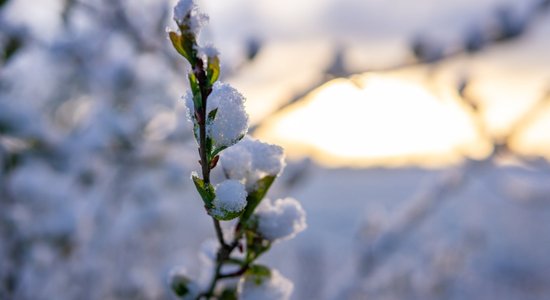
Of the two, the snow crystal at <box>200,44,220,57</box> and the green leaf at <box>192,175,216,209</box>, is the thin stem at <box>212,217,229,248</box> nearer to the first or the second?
the green leaf at <box>192,175,216,209</box>

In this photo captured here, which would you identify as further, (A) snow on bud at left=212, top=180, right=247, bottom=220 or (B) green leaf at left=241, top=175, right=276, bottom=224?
(B) green leaf at left=241, top=175, right=276, bottom=224

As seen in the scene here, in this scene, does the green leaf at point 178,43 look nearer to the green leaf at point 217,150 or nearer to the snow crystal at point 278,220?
the green leaf at point 217,150

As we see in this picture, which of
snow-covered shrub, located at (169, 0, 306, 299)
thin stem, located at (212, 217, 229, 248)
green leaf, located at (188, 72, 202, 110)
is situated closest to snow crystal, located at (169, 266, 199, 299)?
snow-covered shrub, located at (169, 0, 306, 299)

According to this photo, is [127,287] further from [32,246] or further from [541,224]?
[541,224]

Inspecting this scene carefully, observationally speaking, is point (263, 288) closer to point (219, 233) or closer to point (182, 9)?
point (219, 233)

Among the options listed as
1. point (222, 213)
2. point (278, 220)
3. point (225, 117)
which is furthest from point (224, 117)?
point (278, 220)

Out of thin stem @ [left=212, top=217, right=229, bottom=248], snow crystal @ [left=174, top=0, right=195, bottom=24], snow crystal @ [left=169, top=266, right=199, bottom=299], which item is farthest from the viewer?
snow crystal @ [left=169, top=266, right=199, bottom=299]

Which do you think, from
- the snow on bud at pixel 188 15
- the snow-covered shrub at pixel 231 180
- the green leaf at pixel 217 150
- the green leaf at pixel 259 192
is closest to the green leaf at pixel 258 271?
the snow-covered shrub at pixel 231 180
